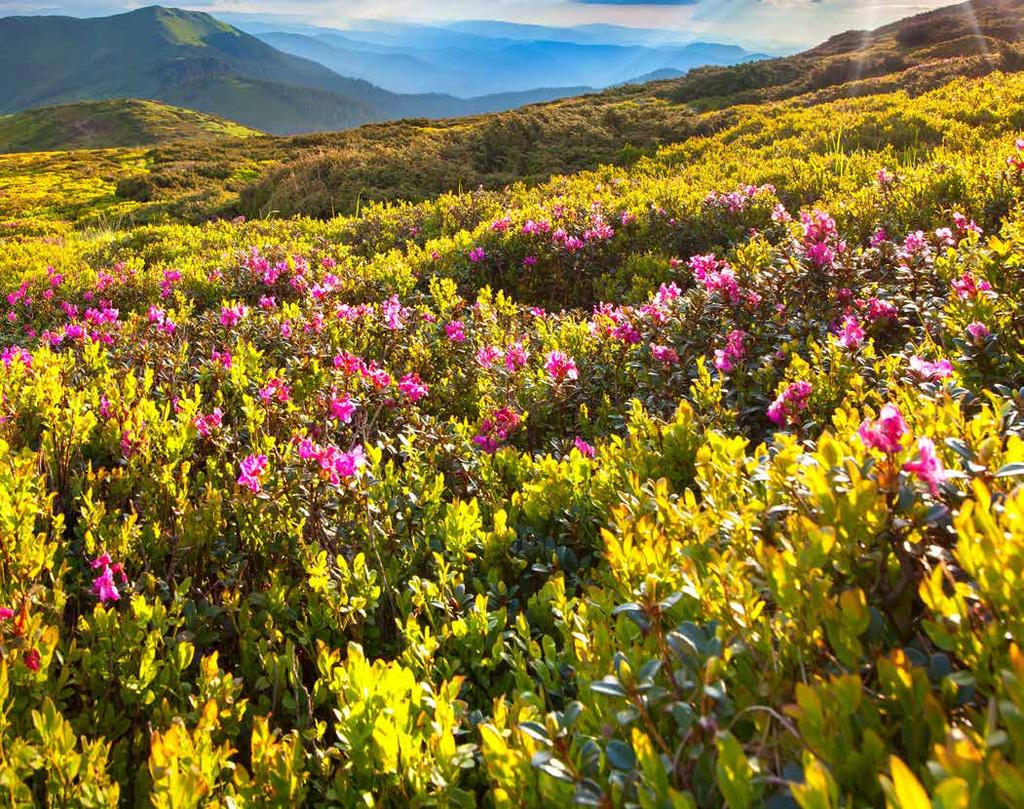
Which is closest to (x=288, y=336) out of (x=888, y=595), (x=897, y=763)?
(x=888, y=595)

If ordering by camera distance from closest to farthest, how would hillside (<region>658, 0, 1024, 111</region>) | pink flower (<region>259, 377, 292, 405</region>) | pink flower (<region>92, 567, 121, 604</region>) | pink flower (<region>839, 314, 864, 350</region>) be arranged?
pink flower (<region>92, 567, 121, 604</region>) → pink flower (<region>839, 314, 864, 350</region>) → pink flower (<region>259, 377, 292, 405</region>) → hillside (<region>658, 0, 1024, 111</region>)

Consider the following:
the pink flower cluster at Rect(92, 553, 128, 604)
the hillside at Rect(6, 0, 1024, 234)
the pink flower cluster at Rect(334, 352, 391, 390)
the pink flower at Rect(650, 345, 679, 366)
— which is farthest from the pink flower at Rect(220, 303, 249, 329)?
the hillside at Rect(6, 0, 1024, 234)

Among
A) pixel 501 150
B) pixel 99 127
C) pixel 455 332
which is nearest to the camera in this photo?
pixel 455 332

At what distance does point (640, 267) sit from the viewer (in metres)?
7.78

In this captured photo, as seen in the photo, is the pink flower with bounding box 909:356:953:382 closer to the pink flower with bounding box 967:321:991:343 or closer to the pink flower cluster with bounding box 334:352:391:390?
the pink flower with bounding box 967:321:991:343

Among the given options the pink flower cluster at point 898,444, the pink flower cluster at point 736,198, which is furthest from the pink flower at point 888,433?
the pink flower cluster at point 736,198

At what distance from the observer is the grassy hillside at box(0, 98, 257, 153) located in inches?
3629

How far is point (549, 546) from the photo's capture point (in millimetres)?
2967

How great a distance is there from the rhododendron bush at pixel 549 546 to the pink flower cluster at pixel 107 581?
0.04 m

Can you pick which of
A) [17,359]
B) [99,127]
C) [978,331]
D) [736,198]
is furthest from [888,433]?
[99,127]

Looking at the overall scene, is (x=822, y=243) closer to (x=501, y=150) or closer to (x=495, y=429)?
(x=495, y=429)

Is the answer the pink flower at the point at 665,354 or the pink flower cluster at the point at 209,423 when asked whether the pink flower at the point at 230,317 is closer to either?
the pink flower cluster at the point at 209,423

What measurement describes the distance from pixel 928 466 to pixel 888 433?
5.8 inches

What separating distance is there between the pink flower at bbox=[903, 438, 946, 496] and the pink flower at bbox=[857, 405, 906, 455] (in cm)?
8
